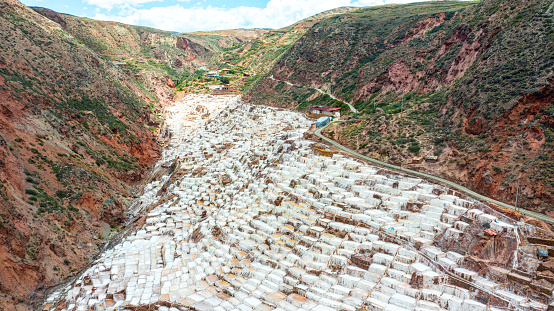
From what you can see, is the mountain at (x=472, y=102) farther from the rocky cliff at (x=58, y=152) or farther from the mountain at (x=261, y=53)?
the mountain at (x=261, y=53)

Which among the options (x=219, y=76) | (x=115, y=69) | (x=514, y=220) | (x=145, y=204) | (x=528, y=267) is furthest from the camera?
(x=219, y=76)

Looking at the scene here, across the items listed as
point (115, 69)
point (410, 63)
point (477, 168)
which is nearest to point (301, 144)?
point (477, 168)

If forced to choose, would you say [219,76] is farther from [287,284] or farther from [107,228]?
[287,284]

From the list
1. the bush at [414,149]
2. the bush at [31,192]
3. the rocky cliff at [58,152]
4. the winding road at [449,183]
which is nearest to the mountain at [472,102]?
the bush at [414,149]

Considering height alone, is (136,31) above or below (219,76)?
above

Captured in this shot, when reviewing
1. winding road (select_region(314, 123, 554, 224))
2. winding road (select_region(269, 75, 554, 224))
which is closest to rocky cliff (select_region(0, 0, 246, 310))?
winding road (select_region(269, 75, 554, 224))

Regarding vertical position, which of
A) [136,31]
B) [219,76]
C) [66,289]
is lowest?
[66,289]

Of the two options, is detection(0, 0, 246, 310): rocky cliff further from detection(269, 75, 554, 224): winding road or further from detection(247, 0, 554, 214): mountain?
detection(247, 0, 554, 214): mountain
